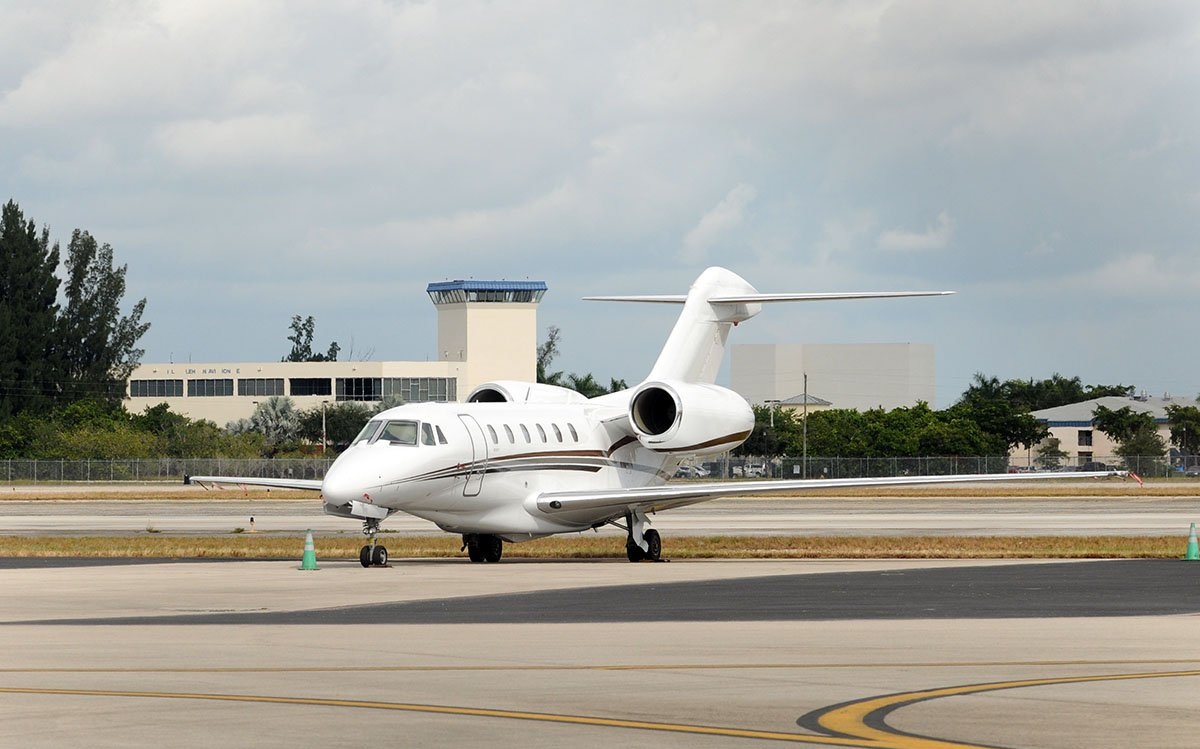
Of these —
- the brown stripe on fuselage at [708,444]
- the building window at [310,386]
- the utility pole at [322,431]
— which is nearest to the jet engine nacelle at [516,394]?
the brown stripe on fuselage at [708,444]

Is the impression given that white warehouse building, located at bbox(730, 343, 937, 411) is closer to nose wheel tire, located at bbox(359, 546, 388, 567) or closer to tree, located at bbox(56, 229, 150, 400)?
tree, located at bbox(56, 229, 150, 400)

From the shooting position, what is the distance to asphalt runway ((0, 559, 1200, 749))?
37.0ft

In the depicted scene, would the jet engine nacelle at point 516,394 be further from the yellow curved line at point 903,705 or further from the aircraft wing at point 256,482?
the yellow curved line at point 903,705

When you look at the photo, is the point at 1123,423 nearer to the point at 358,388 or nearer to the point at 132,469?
the point at 358,388

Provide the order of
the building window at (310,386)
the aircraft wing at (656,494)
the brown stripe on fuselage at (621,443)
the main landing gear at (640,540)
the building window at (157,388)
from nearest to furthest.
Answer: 1. the aircraft wing at (656,494)
2. the main landing gear at (640,540)
3. the brown stripe on fuselage at (621,443)
4. the building window at (310,386)
5. the building window at (157,388)

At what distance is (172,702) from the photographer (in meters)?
12.6

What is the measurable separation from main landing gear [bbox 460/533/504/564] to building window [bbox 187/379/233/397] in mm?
124223

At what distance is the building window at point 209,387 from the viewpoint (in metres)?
155

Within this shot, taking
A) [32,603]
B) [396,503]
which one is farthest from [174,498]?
[32,603]

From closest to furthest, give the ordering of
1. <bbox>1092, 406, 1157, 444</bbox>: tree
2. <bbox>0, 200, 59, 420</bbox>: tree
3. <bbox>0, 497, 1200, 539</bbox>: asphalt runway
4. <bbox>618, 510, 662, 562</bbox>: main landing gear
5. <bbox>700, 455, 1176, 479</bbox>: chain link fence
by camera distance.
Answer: <bbox>618, 510, 662, 562</bbox>: main landing gear, <bbox>0, 497, 1200, 539</bbox>: asphalt runway, <bbox>700, 455, 1176, 479</bbox>: chain link fence, <bbox>0, 200, 59, 420</bbox>: tree, <bbox>1092, 406, 1157, 444</bbox>: tree

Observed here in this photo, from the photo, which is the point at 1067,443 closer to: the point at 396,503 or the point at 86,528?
the point at 86,528

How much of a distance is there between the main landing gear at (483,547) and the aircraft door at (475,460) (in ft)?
6.23

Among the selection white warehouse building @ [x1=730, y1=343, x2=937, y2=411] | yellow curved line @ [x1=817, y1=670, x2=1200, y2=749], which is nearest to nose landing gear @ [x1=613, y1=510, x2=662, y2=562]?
yellow curved line @ [x1=817, y1=670, x2=1200, y2=749]

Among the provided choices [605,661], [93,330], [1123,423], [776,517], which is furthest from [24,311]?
[605,661]
